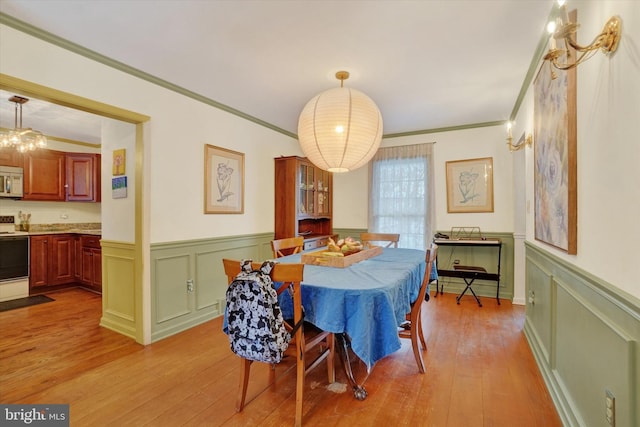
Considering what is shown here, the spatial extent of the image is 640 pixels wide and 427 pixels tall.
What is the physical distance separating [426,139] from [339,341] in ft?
11.9

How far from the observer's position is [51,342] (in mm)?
2877

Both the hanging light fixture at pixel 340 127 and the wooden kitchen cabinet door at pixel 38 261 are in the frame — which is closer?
the hanging light fixture at pixel 340 127

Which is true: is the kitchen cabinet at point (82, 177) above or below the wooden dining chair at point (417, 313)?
above

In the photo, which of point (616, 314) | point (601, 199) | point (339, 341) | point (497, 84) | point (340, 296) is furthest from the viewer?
point (497, 84)

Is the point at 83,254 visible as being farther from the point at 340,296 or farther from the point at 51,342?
the point at 340,296

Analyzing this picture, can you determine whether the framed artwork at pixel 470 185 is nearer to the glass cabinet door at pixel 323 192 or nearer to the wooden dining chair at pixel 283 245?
the glass cabinet door at pixel 323 192

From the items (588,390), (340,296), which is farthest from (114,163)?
(588,390)

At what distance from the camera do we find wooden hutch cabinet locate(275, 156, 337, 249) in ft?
14.2

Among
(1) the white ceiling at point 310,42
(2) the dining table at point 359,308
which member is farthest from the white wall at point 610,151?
(2) the dining table at point 359,308

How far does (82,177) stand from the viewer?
5.13 meters

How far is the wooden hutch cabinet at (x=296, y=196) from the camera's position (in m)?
4.34

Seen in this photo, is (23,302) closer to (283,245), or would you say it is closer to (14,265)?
(14,265)

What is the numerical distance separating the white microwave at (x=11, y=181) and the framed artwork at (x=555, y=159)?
6.40 m

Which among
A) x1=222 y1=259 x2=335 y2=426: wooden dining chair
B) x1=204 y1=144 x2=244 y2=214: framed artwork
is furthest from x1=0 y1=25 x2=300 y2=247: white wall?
x1=222 y1=259 x2=335 y2=426: wooden dining chair
